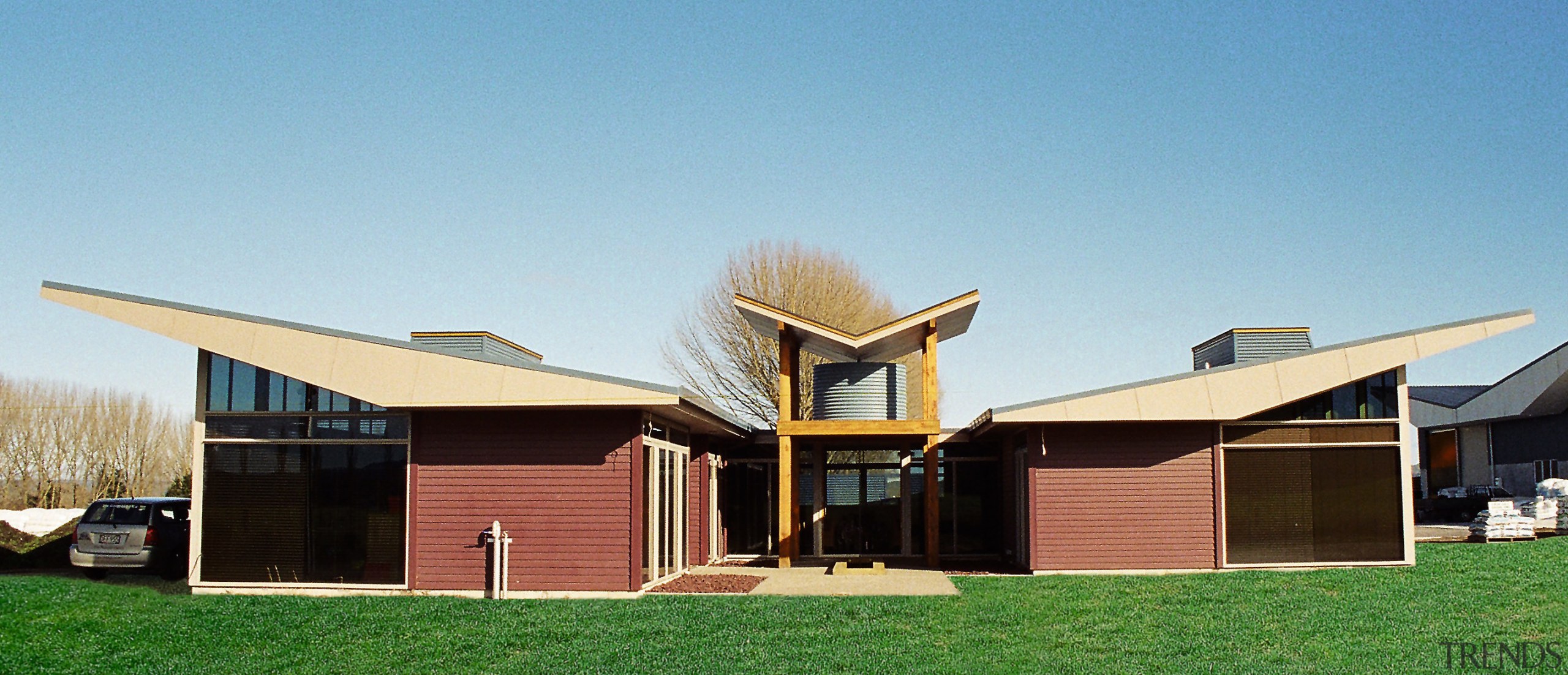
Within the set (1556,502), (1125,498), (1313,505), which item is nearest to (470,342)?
(1125,498)

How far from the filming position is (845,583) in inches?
658

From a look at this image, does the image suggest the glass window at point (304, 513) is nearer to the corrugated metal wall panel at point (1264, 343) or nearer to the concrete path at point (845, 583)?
the concrete path at point (845, 583)

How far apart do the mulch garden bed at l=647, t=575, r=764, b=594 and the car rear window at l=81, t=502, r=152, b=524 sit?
7.72 m

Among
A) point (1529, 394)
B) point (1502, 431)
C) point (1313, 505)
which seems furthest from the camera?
point (1502, 431)

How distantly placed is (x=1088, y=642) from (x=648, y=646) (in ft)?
13.9

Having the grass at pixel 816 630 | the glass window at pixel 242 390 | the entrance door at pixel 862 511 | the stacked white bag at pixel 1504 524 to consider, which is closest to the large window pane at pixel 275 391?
the glass window at pixel 242 390

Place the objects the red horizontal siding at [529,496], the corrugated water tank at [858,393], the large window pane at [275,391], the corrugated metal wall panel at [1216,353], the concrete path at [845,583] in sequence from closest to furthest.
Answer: the red horizontal siding at [529,496], the concrete path at [845,583], the large window pane at [275,391], the corrugated water tank at [858,393], the corrugated metal wall panel at [1216,353]

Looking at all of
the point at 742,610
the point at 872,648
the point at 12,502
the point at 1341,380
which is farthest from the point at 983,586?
the point at 12,502

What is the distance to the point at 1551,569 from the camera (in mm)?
17031

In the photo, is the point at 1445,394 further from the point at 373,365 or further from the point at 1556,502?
the point at 373,365

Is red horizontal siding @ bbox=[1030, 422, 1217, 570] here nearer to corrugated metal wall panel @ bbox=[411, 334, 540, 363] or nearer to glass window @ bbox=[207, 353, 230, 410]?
corrugated metal wall panel @ bbox=[411, 334, 540, 363]

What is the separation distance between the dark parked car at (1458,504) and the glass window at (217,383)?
28.7m

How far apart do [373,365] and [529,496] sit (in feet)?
8.27

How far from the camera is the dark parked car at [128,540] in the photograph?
58.5 feet
